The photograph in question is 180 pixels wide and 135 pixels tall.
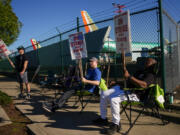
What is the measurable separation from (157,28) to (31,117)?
3.90 m

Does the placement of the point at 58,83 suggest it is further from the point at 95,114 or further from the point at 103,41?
the point at 95,114

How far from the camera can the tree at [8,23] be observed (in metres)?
19.7

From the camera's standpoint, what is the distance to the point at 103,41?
741 cm

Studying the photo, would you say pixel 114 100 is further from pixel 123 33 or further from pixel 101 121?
pixel 123 33

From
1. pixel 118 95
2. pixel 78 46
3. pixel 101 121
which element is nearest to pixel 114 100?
pixel 118 95

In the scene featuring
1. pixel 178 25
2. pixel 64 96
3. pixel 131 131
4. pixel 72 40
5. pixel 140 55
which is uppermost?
pixel 178 25

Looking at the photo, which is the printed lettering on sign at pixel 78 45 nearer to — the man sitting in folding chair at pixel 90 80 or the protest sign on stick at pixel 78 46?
the protest sign on stick at pixel 78 46

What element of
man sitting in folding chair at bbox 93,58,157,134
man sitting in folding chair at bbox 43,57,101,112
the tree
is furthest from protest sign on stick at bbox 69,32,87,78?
the tree

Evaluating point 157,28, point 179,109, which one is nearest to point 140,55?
point 157,28

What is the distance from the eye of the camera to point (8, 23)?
20188 mm

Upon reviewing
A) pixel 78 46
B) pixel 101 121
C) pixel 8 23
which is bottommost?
pixel 101 121

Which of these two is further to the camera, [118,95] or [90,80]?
[90,80]

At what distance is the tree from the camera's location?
19.7 m

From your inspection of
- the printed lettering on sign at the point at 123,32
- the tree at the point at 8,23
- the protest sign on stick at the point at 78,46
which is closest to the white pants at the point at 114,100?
the printed lettering on sign at the point at 123,32
